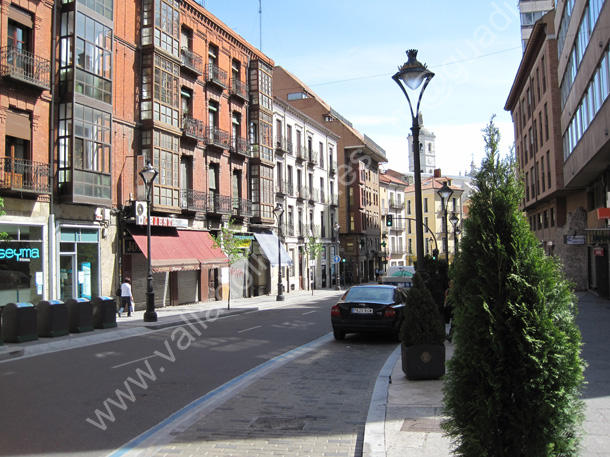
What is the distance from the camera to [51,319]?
14914mm

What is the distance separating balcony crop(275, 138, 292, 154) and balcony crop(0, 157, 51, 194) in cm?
2325

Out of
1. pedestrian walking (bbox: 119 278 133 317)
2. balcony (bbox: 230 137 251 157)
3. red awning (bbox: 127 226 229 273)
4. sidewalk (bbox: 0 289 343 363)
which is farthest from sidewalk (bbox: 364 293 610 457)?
balcony (bbox: 230 137 251 157)

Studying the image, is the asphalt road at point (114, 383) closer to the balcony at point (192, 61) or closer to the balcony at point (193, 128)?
the balcony at point (193, 128)

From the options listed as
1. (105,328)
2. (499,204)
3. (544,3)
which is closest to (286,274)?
(105,328)

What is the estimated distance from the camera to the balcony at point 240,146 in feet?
111

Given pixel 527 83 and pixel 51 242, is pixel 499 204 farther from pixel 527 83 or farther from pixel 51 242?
pixel 527 83

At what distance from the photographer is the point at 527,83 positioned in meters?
40.7

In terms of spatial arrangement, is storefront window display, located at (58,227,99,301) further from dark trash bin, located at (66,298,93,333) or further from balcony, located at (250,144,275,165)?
balcony, located at (250,144,275,165)

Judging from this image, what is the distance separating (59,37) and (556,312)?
21.7 metres

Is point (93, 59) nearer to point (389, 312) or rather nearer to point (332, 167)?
point (389, 312)

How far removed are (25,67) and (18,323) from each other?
33.3 feet

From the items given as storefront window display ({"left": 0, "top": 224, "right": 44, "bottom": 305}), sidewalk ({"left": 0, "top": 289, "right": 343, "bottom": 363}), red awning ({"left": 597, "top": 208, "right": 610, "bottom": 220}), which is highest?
red awning ({"left": 597, "top": 208, "right": 610, "bottom": 220})

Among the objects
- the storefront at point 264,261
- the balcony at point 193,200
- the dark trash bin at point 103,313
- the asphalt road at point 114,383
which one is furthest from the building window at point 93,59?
the storefront at point 264,261

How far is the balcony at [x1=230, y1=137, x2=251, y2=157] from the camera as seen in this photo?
1330 inches
